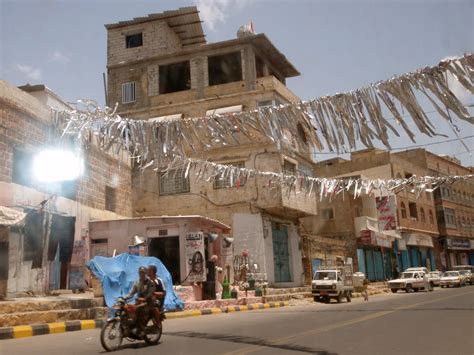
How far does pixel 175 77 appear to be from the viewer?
34.6m

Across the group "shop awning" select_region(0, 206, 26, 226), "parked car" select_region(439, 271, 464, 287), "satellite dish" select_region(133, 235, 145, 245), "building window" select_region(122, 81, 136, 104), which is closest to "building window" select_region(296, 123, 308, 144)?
"shop awning" select_region(0, 206, 26, 226)

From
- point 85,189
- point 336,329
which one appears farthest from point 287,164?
point 336,329

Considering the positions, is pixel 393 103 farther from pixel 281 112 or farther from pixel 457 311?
pixel 457 311

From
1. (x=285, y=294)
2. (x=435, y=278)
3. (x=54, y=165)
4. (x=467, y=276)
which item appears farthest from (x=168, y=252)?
(x=467, y=276)

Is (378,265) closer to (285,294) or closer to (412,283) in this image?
(412,283)

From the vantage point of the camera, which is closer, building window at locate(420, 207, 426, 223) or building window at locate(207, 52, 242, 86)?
building window at locate(207, 52, 242, 86)

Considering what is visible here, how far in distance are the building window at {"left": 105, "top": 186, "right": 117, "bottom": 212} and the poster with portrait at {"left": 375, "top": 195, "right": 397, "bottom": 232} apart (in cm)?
2671

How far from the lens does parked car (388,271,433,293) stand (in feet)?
113

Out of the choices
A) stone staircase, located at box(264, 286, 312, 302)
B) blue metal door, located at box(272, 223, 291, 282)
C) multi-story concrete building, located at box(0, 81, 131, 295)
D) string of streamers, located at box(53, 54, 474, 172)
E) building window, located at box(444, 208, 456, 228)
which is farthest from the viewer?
building window, located at box(444, 208, 456, 228)

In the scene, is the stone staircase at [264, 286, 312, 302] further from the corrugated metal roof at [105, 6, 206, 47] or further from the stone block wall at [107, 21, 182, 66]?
the corrugated metal roof at [105, 6, 206, 47]

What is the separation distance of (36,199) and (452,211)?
52702 millimetres

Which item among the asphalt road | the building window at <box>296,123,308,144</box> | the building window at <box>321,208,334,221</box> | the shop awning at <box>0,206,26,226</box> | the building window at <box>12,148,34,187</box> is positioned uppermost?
the building window at <box>321,208,334,221</box>

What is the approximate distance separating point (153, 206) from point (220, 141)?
21.9 meters

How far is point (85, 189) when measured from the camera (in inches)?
805
